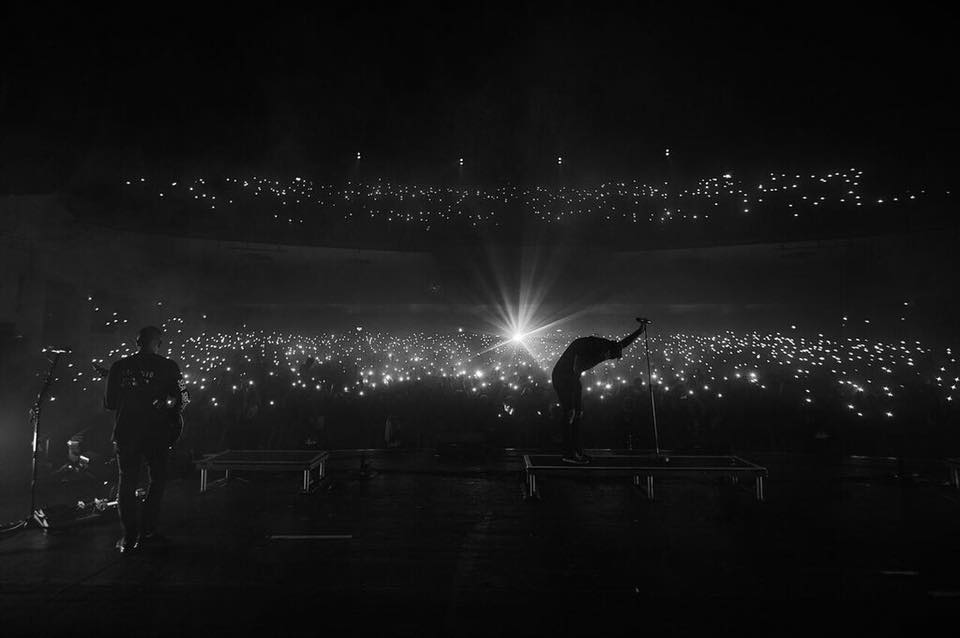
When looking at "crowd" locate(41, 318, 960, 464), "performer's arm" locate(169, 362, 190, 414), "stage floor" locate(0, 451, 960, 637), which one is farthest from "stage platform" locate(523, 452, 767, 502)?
"performer's arm" locate(169, 362, 190, 414)

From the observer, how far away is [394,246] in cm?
2195

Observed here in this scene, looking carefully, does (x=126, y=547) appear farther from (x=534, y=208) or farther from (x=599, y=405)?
(x=534, y=208)

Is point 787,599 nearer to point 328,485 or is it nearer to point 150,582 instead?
point 150,582

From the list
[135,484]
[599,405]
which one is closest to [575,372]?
[599,405]

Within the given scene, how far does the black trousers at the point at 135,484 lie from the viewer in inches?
212

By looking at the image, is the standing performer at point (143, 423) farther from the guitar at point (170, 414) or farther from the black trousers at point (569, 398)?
the black trousers at point (569, 398)

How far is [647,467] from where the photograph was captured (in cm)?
734

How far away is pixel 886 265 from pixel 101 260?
2956 centimetres

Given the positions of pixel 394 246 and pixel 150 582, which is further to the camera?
pixel 394 246

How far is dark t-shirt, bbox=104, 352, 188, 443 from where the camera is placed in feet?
18.3

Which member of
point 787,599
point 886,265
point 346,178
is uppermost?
point 346,178

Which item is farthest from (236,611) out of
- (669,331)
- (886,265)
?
(886,265)

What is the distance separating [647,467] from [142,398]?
6.93 meters

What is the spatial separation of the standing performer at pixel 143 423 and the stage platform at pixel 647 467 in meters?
4.94
